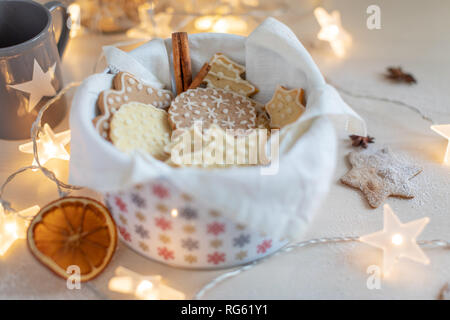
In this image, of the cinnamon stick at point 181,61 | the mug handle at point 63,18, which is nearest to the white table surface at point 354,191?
the mug handle at point 63,18

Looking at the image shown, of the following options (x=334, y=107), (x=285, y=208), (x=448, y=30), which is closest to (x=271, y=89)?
(x=334, y=107)

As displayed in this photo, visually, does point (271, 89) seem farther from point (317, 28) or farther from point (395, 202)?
point (317, 28)

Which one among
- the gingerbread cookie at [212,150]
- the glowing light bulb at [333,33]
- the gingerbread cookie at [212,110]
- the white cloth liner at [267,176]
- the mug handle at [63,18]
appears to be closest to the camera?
the white cloth liner at [267,176]

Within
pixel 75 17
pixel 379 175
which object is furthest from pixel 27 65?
pixel 379 175

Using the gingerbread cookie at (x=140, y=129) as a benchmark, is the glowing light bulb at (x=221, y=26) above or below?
above

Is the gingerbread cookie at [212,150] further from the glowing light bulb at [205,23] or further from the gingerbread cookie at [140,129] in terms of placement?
the glowing light bulb at [205,23]

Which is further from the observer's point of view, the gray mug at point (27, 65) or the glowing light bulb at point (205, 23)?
the glowing light bulb at point (205, 23)
